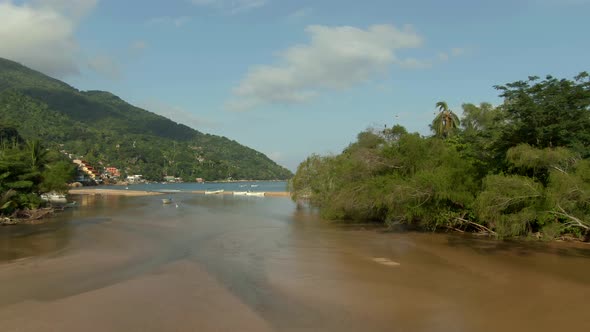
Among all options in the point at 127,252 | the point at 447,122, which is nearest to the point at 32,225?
the point at 127,252

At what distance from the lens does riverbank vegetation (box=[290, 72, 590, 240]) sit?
19.7 metres

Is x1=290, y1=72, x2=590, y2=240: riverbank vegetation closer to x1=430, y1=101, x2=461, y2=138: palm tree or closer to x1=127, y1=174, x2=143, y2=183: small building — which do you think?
x1=430, y1=101, x2=461, y2=138: palm tree

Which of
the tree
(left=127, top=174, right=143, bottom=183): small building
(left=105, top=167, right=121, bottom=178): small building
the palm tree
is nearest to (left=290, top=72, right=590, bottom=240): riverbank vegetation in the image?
the tree

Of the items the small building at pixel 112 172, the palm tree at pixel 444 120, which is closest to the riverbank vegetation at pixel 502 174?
the palm tree at pixel 444 120

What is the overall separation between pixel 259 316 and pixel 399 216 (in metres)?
17.1

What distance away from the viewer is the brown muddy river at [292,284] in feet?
37.3

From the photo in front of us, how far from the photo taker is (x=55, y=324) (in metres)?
11.1

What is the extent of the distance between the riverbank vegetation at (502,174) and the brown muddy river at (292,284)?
1600 mm

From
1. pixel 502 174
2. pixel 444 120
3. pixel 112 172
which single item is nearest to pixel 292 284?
pixel 502 174

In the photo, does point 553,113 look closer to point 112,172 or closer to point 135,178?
point 112,172

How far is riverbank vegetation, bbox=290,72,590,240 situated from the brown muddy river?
160cm

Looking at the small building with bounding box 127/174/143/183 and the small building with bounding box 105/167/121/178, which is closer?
the small building with bounding box 105/167/121/178

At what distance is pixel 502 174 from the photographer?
22.6 m

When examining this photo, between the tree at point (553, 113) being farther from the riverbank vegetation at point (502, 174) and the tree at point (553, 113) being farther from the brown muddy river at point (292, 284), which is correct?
the brown muddy river at point (292, 284)
